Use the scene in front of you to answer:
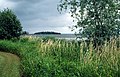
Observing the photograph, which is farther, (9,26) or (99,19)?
(9,26)

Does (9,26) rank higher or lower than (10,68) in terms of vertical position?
higher

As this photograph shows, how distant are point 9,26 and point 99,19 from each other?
109 feet

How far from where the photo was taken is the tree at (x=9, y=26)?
53.9m

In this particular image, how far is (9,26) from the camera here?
54.2 m

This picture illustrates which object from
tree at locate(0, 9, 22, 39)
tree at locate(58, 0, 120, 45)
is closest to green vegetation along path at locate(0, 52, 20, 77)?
tree at locate(58, 0, 120, 45)

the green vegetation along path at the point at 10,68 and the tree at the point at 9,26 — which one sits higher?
the tree at the point at 9,26

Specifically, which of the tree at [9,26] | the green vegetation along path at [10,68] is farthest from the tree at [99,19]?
the tree at [9,26]

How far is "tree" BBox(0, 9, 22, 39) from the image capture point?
53.9m

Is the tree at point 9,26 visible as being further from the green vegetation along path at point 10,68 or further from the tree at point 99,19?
the tree at point 99,19

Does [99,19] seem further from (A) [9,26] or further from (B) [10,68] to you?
(A) [9,26]

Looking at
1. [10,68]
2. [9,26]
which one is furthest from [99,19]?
[9,26]

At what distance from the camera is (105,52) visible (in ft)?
46.1

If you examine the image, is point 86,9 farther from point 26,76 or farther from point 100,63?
point 100,63

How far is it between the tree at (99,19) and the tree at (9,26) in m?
32.3
